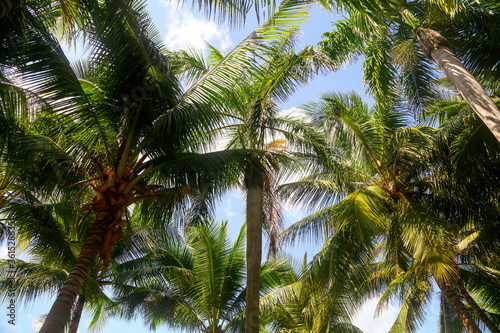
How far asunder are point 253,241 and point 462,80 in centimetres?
478

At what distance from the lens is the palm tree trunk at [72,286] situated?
5.60 m

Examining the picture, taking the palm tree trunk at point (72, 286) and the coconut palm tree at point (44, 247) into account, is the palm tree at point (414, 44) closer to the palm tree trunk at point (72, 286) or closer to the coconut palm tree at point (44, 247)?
the palm tree trunk at point (72, 286)

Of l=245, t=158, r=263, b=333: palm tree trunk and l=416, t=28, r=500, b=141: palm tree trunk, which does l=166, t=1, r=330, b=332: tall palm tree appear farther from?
l=416, t=28, r=500, b=141: palm tree trunk

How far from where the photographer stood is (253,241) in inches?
337

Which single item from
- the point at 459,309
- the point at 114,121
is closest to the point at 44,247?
the point at 114,121

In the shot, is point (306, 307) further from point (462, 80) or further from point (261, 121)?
point (462, 80)

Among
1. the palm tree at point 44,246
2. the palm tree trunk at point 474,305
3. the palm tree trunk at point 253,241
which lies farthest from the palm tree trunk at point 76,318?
the palm tree trunk at point 474,305

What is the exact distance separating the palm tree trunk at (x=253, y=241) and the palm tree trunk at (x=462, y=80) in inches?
148

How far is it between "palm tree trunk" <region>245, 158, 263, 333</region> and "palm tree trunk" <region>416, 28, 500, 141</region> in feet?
12.4

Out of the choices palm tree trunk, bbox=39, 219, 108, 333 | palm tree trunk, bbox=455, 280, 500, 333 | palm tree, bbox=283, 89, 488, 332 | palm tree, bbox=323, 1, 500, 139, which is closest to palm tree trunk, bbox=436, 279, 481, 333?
palm tree, bbox=283, 89, 488, 332

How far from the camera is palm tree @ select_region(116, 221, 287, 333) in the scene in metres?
12.5

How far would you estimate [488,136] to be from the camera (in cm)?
786

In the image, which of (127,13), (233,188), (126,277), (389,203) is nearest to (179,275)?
(126,277)

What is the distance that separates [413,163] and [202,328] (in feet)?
26.3
